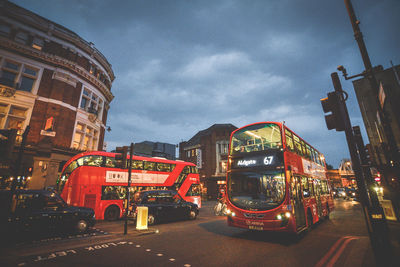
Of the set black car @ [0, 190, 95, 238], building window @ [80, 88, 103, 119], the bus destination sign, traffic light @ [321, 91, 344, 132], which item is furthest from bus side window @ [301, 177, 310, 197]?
building window @ [80, 88, 103, 119]

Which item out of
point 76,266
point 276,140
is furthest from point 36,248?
point 276,140

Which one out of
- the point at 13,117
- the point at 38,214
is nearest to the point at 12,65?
the point at 13,117

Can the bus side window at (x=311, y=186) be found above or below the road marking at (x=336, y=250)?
above

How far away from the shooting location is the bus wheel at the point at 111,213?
1167 cm

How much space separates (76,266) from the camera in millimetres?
→ 4316

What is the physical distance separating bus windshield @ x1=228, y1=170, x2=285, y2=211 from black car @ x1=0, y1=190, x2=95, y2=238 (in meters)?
6.50

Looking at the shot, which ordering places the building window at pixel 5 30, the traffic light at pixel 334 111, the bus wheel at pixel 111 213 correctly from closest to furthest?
the traffic light at pixel 334 111
the bus wheel at pixel 111 213
the building window at pixel 5 30

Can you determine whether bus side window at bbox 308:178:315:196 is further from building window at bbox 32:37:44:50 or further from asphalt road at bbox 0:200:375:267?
building window at bbox 32:37:44:50

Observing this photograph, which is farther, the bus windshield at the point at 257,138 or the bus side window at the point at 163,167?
the bus side window at the point at 163,167

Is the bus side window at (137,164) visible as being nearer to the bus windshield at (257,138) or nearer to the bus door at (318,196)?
the bus windshield at (257,138)

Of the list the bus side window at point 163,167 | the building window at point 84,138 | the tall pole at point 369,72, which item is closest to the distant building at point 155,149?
the building window at point 84,138

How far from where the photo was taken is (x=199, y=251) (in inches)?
214

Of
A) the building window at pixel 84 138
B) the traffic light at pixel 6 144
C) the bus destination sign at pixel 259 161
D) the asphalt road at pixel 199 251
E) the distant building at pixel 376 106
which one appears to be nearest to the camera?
the asphalt road at pixel 199 251

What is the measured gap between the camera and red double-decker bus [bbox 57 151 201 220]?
35.7 ft
